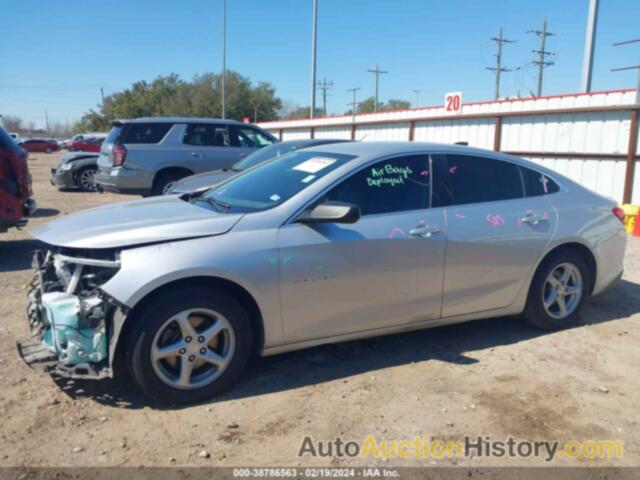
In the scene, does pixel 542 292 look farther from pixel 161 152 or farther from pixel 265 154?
pixel 161 152

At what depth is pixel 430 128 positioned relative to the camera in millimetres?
17500

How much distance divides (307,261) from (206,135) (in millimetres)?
8135

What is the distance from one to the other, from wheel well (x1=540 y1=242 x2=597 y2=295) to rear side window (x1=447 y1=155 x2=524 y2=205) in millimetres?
627

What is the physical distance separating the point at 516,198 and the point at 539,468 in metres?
2.43

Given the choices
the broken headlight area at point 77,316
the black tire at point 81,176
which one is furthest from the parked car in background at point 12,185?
the black tire at point 81,176

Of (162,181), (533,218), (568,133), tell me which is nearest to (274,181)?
(533,218)

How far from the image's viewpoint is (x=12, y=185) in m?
6.83

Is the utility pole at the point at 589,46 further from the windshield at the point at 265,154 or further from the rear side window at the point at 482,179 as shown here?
the rear side window at the point at 482,179

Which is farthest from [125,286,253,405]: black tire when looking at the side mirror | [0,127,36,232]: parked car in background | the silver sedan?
[0,127,36,232]: parked car in background

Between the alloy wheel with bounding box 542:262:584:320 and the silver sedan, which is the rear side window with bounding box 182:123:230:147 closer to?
the silver sedan

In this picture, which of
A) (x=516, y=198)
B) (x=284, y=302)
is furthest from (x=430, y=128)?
(x=284, y=302)

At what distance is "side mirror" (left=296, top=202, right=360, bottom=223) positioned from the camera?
3.58 meters

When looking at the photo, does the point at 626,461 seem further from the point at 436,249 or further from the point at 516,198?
the point at 516,198

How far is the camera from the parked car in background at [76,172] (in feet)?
51.4
